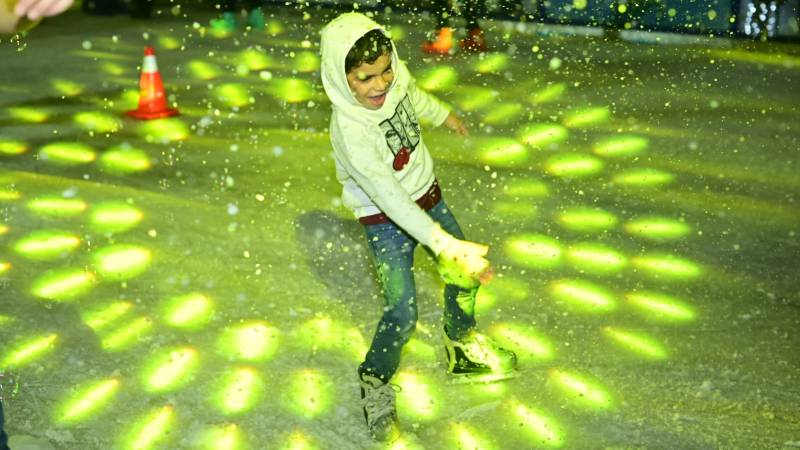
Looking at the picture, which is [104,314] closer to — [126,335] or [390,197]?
[126,335]

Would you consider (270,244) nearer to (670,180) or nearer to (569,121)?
(670,180)

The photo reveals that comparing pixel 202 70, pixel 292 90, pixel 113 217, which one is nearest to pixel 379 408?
pixel 113 217

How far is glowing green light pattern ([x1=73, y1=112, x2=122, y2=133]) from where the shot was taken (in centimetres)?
776

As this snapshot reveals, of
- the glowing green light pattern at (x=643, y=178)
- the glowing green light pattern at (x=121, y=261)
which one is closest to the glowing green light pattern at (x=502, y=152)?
the glowing green light pattern at (x=643, y=178)

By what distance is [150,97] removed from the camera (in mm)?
8125

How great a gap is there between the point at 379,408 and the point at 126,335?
142cm

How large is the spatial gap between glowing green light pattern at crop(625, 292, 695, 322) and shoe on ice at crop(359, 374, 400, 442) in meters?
1.54

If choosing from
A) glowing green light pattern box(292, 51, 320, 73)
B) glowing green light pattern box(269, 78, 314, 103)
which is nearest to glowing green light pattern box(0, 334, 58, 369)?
glowing green light pattern box(269, 78, 314, 103)

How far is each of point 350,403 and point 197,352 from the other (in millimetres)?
834

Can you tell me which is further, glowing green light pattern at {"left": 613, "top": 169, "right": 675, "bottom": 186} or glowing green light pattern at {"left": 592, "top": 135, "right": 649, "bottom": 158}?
glowing green light pattern at {"left": 592, "top": 135, "right": 649, "bottom": 158}

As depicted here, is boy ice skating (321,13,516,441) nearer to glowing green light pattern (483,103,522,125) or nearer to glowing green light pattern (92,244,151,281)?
glowing green light pattern (92,244,151,281)

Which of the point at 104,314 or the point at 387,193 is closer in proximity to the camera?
the point at 387,193

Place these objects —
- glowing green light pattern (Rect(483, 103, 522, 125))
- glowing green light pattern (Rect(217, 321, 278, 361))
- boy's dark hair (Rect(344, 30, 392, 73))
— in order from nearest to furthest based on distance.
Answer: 1. boy's dark hair (Rect(344, 30, 392, 73))
2. glowing green light pattern (Rect(217, 321, 278, 361))
3. glowing green light pattern (Rect(483, 103, 522, 125))

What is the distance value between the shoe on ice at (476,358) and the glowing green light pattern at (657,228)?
1.86 meters
